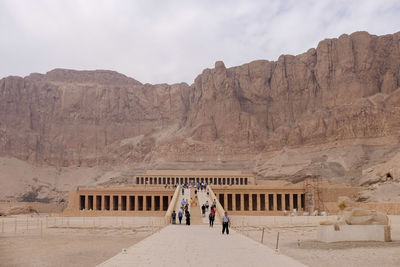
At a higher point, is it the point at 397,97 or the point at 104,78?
the point at 104,78

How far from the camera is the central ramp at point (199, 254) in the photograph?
13.0 metres

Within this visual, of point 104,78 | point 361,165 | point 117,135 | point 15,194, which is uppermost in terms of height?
point 104,78

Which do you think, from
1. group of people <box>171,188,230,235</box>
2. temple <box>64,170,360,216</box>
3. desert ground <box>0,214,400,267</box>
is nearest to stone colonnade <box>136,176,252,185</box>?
temple <box>64,170,360,216</box>

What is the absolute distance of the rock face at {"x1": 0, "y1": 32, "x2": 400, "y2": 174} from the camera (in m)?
96.2

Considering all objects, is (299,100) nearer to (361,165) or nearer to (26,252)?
(361,165)

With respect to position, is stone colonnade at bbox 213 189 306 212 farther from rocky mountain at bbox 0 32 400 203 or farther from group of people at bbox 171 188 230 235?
rocky mountain at bbox 0 32 400 203

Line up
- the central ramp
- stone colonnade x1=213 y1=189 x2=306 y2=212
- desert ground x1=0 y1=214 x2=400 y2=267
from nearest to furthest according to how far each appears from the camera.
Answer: the central ramp < desert ground x1=0 y1=214 x2=400 y2=267 < stone colonnade x1=213 y1=189 x2=306 y2=212

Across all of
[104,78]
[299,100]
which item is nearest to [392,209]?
[299,100]

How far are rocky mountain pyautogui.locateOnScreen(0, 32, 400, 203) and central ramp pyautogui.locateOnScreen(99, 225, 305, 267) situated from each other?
200 feet

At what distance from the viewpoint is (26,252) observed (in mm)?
20766

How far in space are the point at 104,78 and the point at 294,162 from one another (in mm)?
84485

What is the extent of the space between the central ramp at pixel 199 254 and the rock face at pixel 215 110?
75.2 meters

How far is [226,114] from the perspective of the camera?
110875mm

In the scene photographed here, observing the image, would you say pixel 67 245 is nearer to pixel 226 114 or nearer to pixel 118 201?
pixel 118 201
